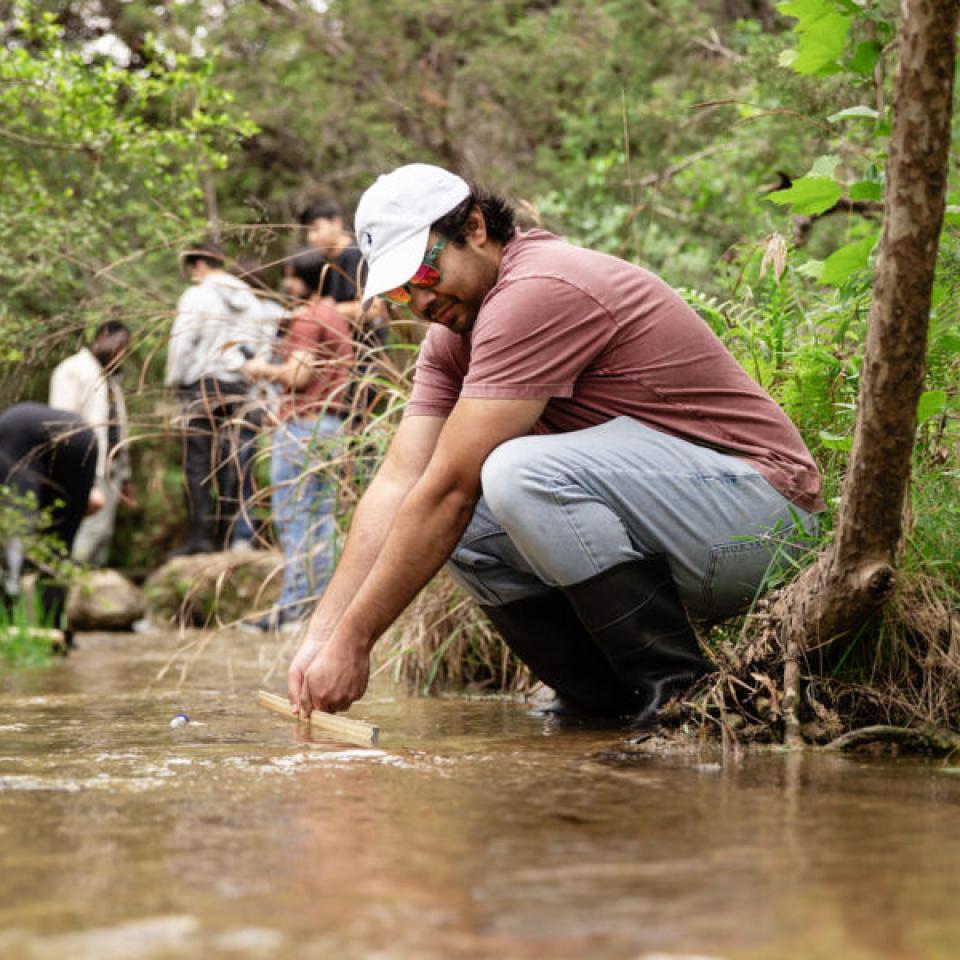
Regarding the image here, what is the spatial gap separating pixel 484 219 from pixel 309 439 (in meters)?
1.39

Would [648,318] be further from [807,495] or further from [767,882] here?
[767,882]

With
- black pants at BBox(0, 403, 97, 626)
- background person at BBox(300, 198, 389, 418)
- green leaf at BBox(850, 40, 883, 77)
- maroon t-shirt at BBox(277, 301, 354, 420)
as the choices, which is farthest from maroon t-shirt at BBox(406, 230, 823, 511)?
black pants at BBox(0, 403, 97, 626)

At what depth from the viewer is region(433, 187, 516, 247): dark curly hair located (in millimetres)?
2918

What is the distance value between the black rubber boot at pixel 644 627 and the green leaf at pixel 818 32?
3.32 feet

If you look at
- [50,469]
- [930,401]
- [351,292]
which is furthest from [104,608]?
[930,401]

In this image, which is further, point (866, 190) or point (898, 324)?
point (866, 190)

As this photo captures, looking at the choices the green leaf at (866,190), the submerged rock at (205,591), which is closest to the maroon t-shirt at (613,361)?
the green leaf at (866,190)

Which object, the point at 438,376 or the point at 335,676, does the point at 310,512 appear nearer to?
the point at 438,376

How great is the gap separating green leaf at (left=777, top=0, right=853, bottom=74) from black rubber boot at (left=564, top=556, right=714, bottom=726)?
3.32 ft

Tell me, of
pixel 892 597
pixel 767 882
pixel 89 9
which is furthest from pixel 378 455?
pixel 89 9

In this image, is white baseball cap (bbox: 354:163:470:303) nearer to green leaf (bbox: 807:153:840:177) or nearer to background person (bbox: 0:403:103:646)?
green leaf (bbox: 807:153:840:177)

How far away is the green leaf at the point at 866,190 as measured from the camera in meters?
2.54

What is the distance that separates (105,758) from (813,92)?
12.2 ft

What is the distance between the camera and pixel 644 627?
111 inches
